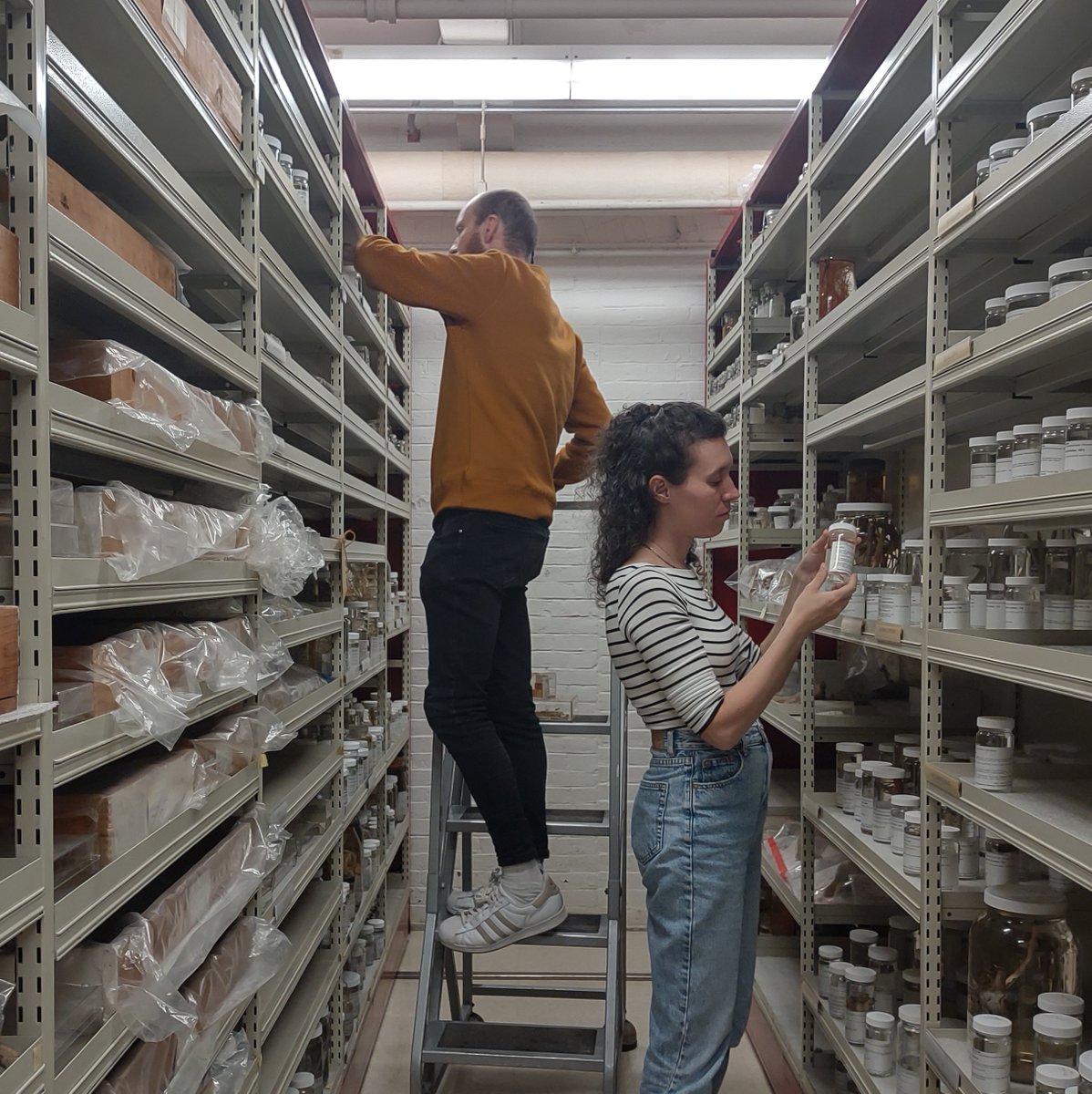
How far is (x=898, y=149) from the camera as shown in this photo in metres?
1.98

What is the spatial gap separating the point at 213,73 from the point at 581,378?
126cm

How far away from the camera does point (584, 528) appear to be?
4.50m

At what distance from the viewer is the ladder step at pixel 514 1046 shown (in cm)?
244

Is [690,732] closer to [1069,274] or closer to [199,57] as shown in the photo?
[1069,274]

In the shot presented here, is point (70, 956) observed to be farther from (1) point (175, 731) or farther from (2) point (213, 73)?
(2) point (213, 73)

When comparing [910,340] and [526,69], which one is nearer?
[910,340]

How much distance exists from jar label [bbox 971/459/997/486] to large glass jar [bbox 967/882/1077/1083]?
71 cm

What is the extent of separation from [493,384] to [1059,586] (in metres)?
1.24

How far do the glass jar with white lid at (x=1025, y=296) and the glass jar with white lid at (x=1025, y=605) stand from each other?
44cm

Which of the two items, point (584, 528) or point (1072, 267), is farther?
point (584, 528)

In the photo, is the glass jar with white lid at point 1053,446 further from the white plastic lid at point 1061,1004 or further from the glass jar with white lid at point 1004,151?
the white plastic lid at point 1061,1004

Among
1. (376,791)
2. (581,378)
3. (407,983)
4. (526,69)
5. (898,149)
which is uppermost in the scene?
(526,69)

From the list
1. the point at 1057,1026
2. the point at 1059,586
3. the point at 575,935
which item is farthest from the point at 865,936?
the point at 1059,586

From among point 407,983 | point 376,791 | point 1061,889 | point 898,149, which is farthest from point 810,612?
point 407,983
